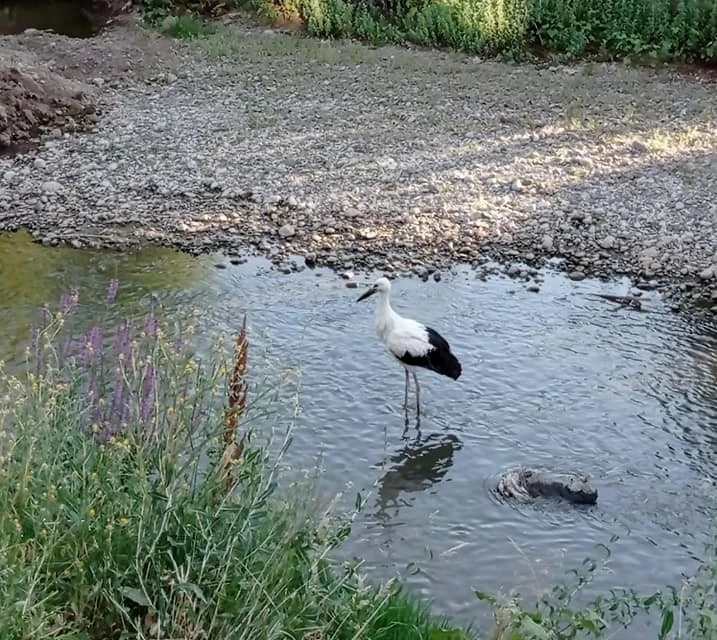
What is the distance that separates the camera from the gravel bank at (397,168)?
10617 mm

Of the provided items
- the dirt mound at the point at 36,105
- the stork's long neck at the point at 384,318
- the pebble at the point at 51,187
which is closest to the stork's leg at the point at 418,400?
the stork's long neck at the point at 384,318

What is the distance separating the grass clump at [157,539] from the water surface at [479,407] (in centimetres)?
68

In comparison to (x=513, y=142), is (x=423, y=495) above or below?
below

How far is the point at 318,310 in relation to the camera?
31.0 ft

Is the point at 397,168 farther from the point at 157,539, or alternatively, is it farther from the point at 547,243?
the point at 157,539

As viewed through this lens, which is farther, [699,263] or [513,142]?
[513,142]

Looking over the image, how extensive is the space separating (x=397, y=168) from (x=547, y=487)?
6.09 meters

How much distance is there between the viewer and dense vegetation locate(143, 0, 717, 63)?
16156 millimetres

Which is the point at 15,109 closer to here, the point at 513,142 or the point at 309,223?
the point at 309,223

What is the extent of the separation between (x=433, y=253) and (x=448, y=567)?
4.73 metres

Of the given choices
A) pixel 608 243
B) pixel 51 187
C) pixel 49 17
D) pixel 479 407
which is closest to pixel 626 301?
pixel 608 243

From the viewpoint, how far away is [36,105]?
13.9 metres

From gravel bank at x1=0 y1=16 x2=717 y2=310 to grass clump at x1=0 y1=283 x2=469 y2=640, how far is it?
18.7 feet

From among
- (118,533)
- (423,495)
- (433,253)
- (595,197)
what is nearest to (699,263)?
(595,197)
